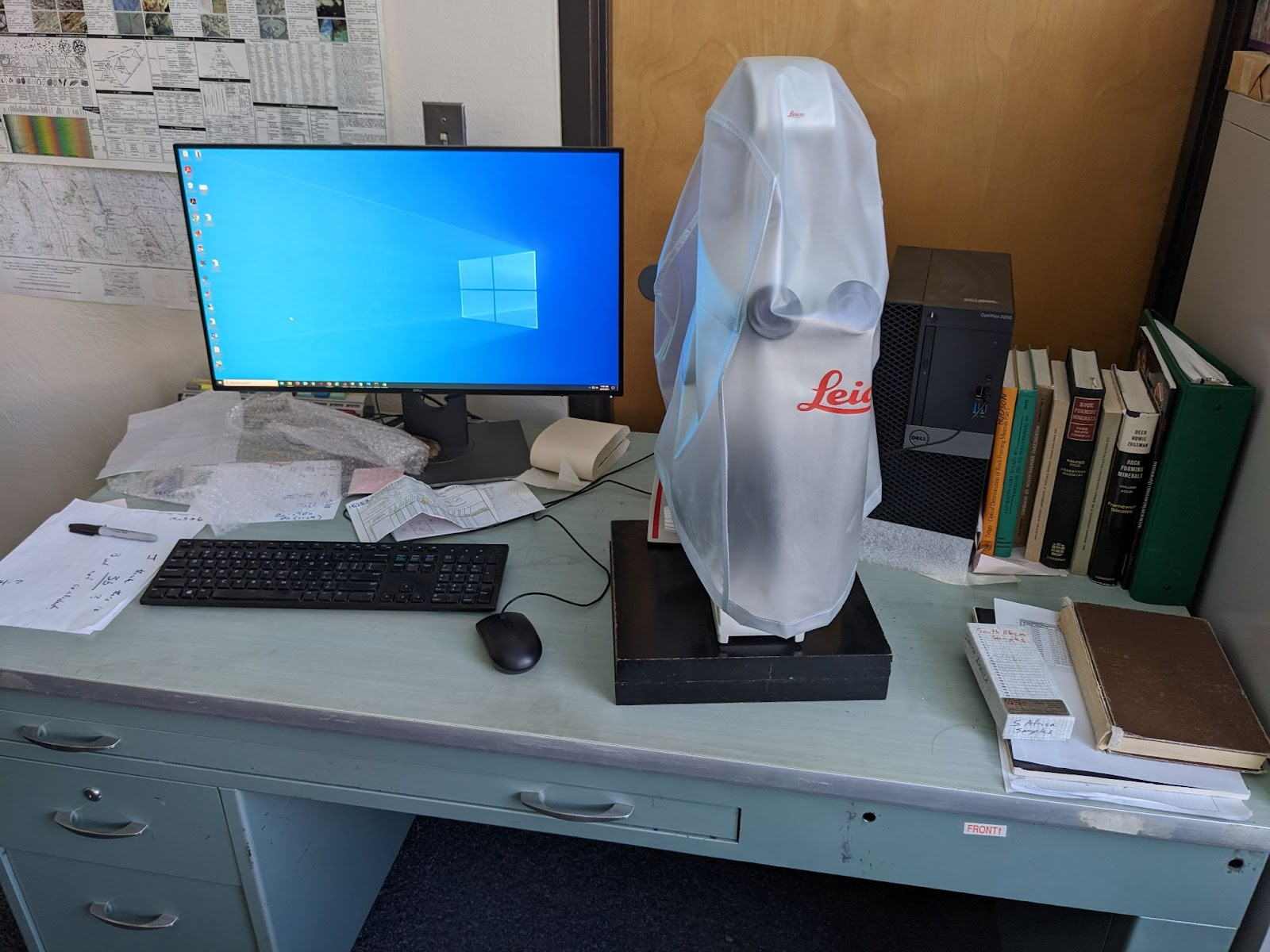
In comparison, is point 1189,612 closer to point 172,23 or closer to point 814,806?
point 814,806

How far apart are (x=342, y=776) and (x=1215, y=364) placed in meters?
1.11

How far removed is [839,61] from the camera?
1.41 meters

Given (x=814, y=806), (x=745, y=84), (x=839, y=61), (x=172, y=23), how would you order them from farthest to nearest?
(x=172, y=23) → (x=839, y=61) → (x=814, y=806) → (x=745, y=84)

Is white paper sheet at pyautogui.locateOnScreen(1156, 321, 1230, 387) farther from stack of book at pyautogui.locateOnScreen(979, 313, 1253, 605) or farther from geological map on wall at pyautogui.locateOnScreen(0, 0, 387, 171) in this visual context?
geological map on wall at pyautogui.locateOnScreen(0, 0, 387, 171)

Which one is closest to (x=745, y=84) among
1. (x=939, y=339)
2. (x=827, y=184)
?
(x=827, y=184)

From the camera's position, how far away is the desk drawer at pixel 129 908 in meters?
1.26

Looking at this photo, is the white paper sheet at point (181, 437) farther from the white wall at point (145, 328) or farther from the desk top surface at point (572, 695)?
the desk top surface at point (572, 695)

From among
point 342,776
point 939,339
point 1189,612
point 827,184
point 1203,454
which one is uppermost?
point 827,184

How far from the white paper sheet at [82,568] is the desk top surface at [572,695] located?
3 centimetres

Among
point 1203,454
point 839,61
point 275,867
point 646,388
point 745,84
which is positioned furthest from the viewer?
point 646,388

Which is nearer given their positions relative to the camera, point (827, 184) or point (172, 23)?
point (827, 184)

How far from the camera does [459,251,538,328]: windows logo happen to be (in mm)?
1382

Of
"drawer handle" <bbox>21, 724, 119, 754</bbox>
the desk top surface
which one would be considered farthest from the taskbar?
"drawer handle" <bbox>21, 724, 119, 754</bbox>

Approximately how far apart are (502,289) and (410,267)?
130 millimetres
